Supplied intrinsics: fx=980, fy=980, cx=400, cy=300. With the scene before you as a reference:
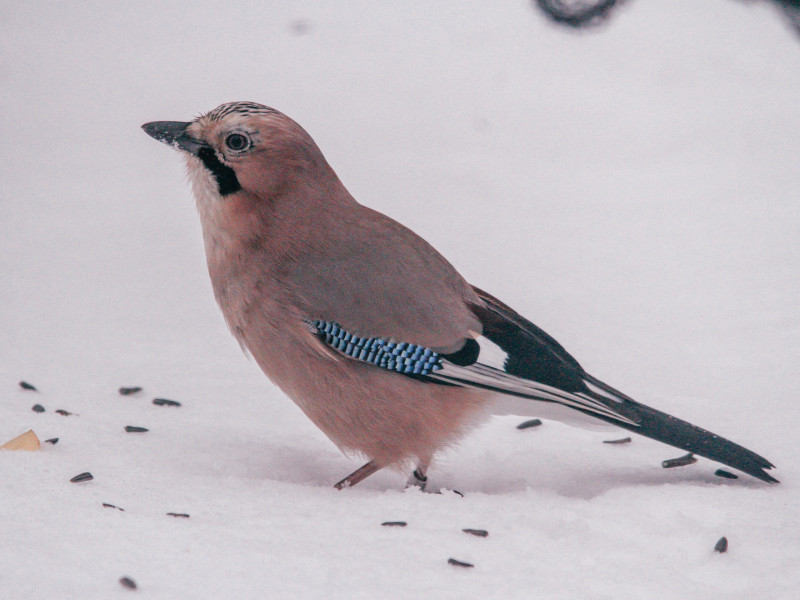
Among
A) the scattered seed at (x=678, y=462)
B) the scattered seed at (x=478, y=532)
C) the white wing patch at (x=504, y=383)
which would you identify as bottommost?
the scattered seed at (x=478, y=532)

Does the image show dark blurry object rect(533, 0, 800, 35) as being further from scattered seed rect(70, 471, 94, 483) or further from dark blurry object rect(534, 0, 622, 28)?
scattered seed rect(70, 471, 94, 483)

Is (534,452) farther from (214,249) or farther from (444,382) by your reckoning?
(214,249)

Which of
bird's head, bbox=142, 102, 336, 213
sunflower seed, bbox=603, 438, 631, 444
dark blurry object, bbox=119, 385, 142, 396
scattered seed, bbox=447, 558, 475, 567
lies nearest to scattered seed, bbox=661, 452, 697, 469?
sunflower seed, bbox=603, 438, 631, 444

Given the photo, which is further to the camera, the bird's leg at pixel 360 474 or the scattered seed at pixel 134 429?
the scattered seed at pixel 134 429

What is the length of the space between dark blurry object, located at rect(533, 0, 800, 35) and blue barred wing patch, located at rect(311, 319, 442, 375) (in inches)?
148

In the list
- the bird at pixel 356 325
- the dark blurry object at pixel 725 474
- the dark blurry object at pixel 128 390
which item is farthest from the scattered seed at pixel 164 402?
the dark blurry object at pixel 725 474

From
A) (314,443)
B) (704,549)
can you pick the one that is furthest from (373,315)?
(704,549)

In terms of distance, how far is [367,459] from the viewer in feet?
11.0

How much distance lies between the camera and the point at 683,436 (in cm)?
326

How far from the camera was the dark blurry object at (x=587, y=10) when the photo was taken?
6.29m

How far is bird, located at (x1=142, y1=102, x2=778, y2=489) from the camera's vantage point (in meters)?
3.23

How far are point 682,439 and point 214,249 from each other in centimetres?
172

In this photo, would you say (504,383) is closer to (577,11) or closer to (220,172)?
(220,172)

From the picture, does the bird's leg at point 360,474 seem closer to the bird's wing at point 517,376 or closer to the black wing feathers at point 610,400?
the bird's wing at point 517,376
